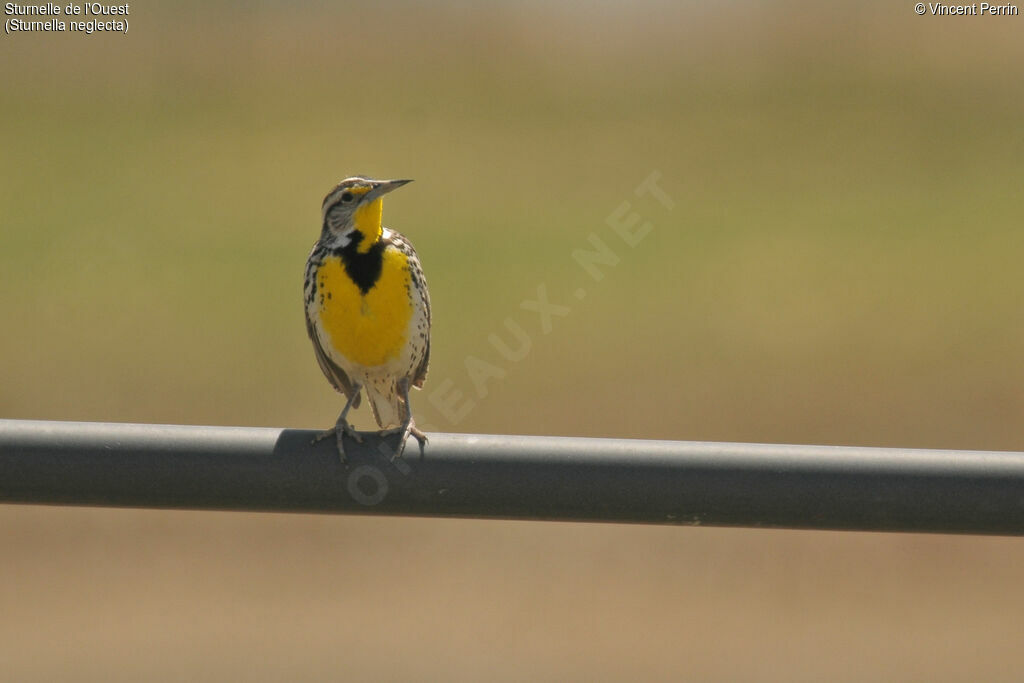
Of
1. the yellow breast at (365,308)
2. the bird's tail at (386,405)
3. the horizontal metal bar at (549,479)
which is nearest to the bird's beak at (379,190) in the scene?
the yellow breast at (365,308)

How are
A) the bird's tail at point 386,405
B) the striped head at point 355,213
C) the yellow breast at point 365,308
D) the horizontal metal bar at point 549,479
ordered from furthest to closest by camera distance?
the bird's tail at point 386,405 < the striped head at point 355,213 < the yellow breast at point 365,308 < the horizontal metal bar at point 549,479

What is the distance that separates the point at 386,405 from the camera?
13.9 ft

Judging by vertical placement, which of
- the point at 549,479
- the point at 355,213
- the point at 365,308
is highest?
the point at 355,213

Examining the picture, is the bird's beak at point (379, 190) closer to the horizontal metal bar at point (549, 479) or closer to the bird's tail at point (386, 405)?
the bird's tail at point (386, 405)

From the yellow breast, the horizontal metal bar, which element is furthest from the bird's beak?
the horizontal metal bar

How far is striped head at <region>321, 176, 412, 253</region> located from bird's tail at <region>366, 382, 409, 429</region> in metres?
0.52

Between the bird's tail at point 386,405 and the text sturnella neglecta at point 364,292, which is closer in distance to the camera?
the text sturnella neglecta at point 364,292

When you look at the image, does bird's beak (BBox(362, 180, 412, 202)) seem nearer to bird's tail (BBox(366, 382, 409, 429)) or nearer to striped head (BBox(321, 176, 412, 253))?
striped head (BBox(321, 176, 412, 253))

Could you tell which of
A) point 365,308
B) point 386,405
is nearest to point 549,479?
point 365,308

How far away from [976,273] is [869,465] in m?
11.9

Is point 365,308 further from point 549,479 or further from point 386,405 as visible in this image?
point 549,479

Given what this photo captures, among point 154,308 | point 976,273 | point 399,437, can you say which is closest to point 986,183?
point 976,273

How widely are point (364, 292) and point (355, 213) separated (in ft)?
0.94

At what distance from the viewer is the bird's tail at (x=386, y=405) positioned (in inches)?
165
